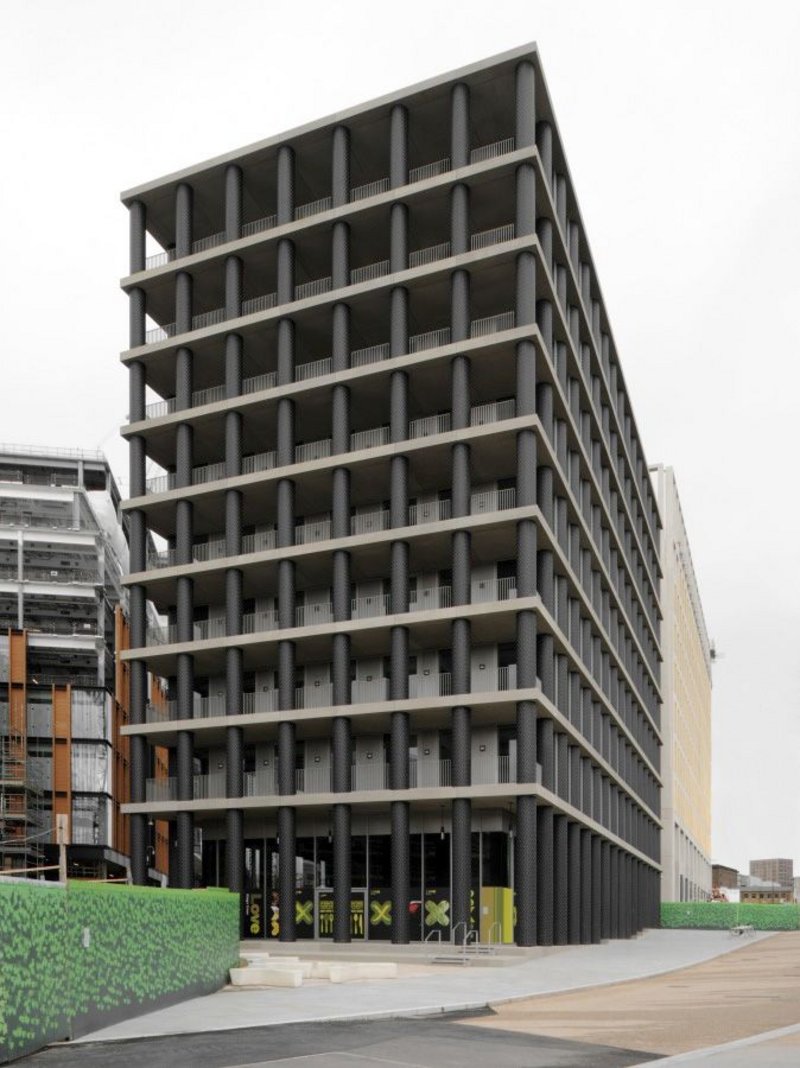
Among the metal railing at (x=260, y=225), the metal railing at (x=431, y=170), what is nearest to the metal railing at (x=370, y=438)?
the metal railing at (x=260, y=225)

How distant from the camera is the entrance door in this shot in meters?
49.8

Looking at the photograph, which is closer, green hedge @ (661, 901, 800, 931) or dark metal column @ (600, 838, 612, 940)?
dark metal column @ (600, 838, 612, 940)

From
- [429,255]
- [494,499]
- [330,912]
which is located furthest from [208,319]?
[330,912]

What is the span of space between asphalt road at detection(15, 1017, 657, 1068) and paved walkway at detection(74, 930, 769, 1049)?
1.08 meters

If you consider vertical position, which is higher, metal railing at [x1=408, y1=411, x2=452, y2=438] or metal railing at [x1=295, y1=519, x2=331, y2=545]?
metal railing at [x1=408, y1=411, x2=452, y2=438]

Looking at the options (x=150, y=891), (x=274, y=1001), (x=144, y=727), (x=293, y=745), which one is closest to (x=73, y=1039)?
(x=150, y=891)

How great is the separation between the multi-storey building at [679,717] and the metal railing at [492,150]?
53.5 m

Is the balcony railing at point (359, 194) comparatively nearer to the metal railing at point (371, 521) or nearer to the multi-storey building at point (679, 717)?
the metal railing at point (371, 521)

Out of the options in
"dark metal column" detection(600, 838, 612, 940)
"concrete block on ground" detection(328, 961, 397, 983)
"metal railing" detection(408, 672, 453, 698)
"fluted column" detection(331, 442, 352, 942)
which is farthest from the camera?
"dark metal column" detection(600, 838, 612, 940)

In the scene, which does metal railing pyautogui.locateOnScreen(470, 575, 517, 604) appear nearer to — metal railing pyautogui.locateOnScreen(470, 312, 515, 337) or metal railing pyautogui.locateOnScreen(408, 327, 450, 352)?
metal railing pyautogui.locateOnScreen(408, 327, 450, 352)

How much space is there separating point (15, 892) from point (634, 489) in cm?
6903

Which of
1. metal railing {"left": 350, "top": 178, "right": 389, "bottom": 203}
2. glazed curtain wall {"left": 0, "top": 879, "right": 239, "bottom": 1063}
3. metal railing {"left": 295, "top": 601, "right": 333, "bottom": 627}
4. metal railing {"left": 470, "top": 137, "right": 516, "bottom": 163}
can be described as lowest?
glazed curtain wall {"left": 0, "top": 879, "right": 239, "bottom": 1063}

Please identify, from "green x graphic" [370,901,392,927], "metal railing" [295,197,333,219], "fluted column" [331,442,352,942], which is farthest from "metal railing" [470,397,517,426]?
"green x graphic" [370,901,392,927]

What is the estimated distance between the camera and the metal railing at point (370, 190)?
175 feet
